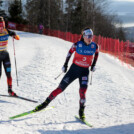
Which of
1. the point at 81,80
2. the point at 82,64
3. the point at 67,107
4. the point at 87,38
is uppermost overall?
the point at 87,38

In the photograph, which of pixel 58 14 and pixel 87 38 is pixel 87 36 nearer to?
pixel 87 38

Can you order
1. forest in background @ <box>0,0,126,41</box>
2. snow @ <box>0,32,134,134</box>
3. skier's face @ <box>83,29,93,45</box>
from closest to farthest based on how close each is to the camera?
snow @ <box>0,32,134,134</box>
skier's face @ <box>83,29,93,45</box>
forest in background @ <box>0,0,126,41</box>

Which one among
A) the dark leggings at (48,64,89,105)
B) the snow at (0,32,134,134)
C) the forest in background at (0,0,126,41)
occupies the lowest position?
the snow at (0,32,134,134)

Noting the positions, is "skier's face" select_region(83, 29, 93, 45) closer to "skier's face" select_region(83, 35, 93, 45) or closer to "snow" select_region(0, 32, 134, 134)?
"skier's face" select_region(83, 35, 93, 45)

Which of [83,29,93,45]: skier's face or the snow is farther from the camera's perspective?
[83,29,93,45]: skier's face

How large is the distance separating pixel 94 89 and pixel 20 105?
3.12m

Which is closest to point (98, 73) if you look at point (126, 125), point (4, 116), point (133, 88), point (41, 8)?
point (133, 88)

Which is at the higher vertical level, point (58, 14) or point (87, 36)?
point (58, 14)

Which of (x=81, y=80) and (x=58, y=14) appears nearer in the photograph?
(x=81, y=80)

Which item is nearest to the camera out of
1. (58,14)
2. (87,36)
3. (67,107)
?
(87,36)

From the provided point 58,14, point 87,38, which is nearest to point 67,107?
point 87,38

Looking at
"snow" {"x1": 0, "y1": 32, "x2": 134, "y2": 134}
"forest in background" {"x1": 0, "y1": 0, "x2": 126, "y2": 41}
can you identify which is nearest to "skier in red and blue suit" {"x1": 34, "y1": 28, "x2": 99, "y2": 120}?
"snow" {"x1": 0, "y1": 32, "x2": 134, "y2": 134}

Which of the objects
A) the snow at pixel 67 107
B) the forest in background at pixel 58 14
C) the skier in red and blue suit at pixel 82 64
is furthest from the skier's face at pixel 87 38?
the forest in background at pixel 58 14

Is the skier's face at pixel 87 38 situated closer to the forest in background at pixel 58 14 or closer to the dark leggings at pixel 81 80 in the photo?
the dark leggings at pixel 81 80
